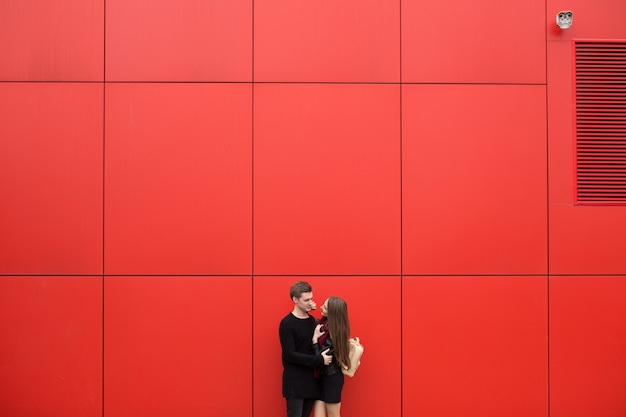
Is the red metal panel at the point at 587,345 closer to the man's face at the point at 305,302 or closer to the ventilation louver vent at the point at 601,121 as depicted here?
the ventilation louver vent at the point at 601,121

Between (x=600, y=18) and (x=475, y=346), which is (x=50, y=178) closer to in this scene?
(x=475, y=346)

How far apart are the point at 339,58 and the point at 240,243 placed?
2.32 meters

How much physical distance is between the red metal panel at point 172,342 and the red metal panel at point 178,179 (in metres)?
0.23

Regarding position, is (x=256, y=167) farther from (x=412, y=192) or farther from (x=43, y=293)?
(x=43, y=293)

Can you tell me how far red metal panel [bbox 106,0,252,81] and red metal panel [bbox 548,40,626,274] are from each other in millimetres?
3472

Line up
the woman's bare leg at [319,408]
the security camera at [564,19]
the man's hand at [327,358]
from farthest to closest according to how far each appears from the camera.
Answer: the security camera at [564,19], the woman's bare leg at [319,408], the man's hand at [327,358]

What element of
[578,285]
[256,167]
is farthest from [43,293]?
[578,285]

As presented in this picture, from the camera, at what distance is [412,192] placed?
6.91 metres

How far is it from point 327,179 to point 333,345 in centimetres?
188

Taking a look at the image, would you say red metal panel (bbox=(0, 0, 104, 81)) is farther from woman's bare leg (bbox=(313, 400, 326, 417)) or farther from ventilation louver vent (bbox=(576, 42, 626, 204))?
ventilation louver vent (bbox=(576, 42, 626, 204))

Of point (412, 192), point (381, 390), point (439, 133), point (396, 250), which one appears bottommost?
point (381, 390)

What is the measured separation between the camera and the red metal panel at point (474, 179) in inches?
273

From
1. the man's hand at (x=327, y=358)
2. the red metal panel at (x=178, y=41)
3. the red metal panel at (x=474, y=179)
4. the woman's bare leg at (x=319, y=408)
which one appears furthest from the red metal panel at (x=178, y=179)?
the red metal panel at (x=474, y=179)

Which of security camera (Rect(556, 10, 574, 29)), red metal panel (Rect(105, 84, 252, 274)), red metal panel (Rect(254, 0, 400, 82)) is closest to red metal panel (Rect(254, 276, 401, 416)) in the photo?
red metal panel (Rect(105, 84, 252, 274))
